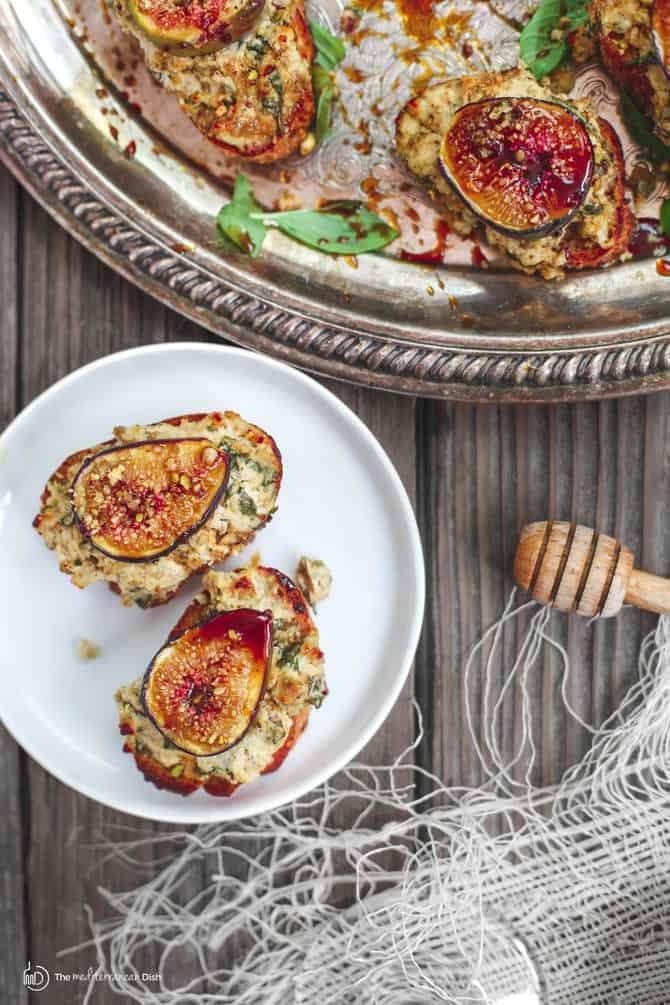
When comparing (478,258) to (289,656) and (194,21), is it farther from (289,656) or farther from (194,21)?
(289,656)

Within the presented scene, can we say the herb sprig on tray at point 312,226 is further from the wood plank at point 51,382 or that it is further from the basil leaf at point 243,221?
the wood plank at point 51,382

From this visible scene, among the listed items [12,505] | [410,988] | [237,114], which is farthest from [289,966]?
[237,114]

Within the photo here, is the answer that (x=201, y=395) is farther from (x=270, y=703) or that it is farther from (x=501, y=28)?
(x=501, y=28)

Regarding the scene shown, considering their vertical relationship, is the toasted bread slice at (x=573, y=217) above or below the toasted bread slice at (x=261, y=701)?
above

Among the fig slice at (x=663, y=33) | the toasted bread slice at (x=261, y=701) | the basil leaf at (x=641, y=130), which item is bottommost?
the toasted bread slice at (x=261, y=701)

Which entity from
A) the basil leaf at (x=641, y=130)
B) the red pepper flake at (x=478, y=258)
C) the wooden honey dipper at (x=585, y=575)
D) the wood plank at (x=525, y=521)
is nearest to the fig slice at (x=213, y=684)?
the wood plank at (x=525, y=521)

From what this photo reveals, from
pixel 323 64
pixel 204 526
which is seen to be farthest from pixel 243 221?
pixel 204 526

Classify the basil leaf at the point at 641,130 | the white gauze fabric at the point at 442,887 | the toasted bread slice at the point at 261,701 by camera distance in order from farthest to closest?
the white gauze fabric at the point at 442,887
the basil leaf at the point at 641,130
the toasted bread slice at the point at 261,701
